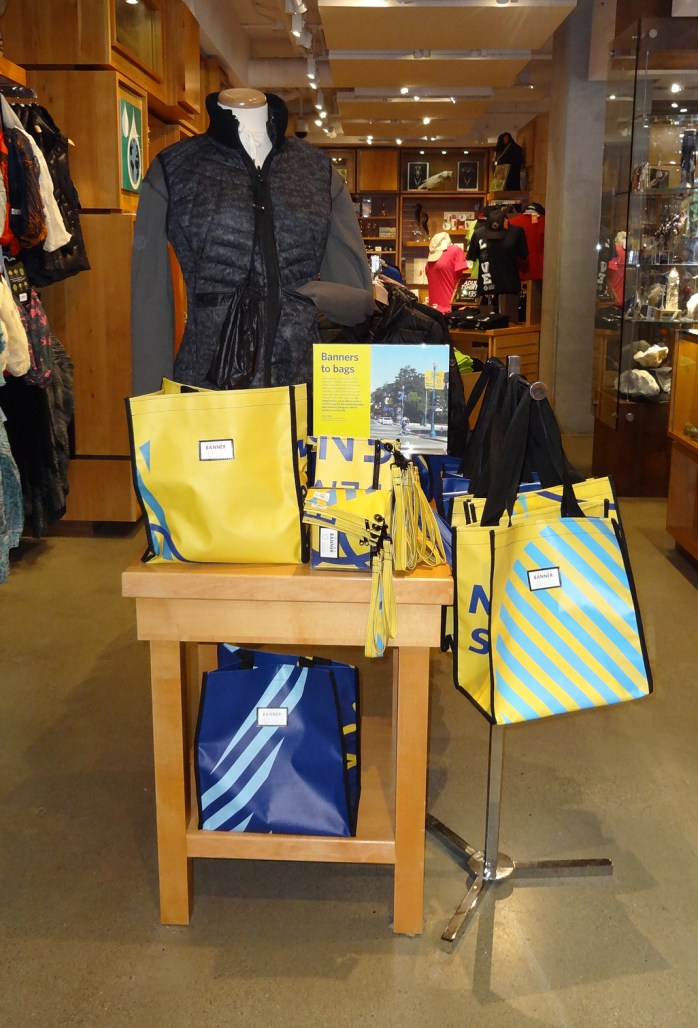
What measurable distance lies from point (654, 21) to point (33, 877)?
5.27m

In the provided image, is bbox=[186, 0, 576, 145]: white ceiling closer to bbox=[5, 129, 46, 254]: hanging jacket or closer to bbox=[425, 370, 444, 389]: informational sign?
bbox=[5, 129, 46, 254]: hanging jacket

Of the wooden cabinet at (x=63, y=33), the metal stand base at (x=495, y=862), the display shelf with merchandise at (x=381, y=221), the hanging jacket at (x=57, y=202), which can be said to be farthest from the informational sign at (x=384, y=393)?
the display shelf with merchandise at (x=381, y=221)

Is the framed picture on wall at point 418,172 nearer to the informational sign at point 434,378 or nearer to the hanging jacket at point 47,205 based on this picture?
the hanging jacket at point 47,205

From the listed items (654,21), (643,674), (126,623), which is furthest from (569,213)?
(643,674)

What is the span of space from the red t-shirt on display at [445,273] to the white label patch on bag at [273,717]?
690cm

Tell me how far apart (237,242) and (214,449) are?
0.74m

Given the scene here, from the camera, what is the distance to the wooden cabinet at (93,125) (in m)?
4.52

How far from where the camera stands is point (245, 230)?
231 cm

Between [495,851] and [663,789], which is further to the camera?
[663,789]

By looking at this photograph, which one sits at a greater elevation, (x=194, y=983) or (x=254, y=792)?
(x=254, y=792)

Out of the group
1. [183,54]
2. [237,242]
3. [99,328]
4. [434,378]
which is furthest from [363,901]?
[183,54]

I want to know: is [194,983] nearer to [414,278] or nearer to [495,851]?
[495,851]

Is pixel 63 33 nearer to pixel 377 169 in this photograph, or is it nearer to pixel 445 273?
pixel 445 273

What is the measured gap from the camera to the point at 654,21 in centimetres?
538
